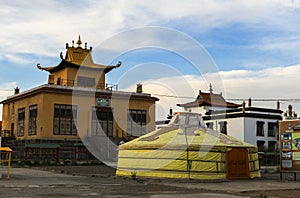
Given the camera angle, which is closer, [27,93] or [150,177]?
[150,177]

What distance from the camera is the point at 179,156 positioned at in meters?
14.3

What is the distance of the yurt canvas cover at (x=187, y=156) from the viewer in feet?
46.8

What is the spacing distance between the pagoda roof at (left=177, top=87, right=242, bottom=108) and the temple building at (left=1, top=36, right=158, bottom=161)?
32.4 ft

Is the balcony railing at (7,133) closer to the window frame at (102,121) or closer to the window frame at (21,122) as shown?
the window frame at (21,122)

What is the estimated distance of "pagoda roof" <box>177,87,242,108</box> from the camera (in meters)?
42.4

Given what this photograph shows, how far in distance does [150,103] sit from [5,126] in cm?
1099

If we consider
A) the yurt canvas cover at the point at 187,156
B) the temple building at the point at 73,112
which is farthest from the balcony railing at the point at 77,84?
the yurt canvas cover at the point at 187,156

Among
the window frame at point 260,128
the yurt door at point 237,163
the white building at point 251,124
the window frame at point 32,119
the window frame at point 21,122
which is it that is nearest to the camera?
the yurt door at point 237,163

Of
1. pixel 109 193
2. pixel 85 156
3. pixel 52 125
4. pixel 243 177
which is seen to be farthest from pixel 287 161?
pixel 52 125

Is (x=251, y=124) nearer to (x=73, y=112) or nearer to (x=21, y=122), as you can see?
(x=73, y=112)

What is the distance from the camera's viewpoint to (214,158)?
14422mm

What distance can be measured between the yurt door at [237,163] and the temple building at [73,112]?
1355cm

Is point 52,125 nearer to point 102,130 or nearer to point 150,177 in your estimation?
point 102,130

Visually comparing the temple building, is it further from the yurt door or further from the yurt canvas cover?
the yurt door
